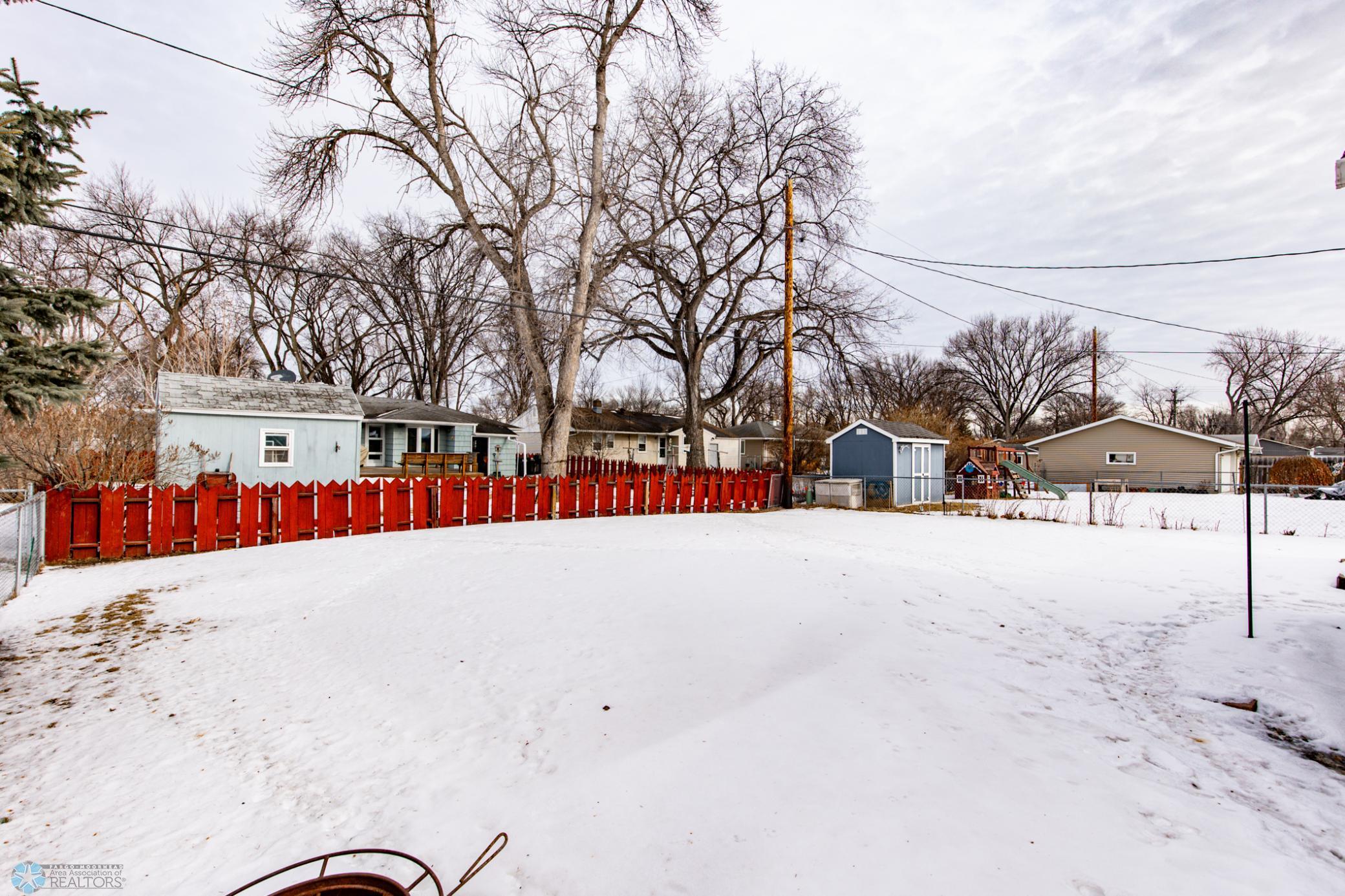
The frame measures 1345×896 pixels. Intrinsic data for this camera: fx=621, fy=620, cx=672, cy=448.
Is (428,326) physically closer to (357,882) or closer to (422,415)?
(422,415)

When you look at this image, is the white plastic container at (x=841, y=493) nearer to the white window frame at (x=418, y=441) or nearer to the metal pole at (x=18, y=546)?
the white window frame at (x=418, y=441)

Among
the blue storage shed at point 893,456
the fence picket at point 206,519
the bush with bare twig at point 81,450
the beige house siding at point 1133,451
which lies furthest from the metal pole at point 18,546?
the beige house siding at point 1133,451

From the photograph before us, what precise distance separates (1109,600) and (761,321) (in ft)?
68.7

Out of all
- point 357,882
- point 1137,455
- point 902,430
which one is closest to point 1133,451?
point 1137,455

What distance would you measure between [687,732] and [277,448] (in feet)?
53.7

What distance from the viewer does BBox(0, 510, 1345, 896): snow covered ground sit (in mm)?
2645

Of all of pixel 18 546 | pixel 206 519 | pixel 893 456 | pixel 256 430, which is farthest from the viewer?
pixel 893 456

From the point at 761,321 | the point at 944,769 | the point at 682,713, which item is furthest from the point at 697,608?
the point at 761,321

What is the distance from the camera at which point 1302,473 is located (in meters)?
27.4

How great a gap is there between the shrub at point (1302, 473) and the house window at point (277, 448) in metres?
37.4

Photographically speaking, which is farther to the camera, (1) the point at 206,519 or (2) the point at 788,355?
(2) the point at 788,355

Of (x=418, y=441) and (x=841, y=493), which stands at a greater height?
(x=418, y=441)

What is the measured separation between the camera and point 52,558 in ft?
29.3

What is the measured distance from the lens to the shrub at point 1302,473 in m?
27.1
